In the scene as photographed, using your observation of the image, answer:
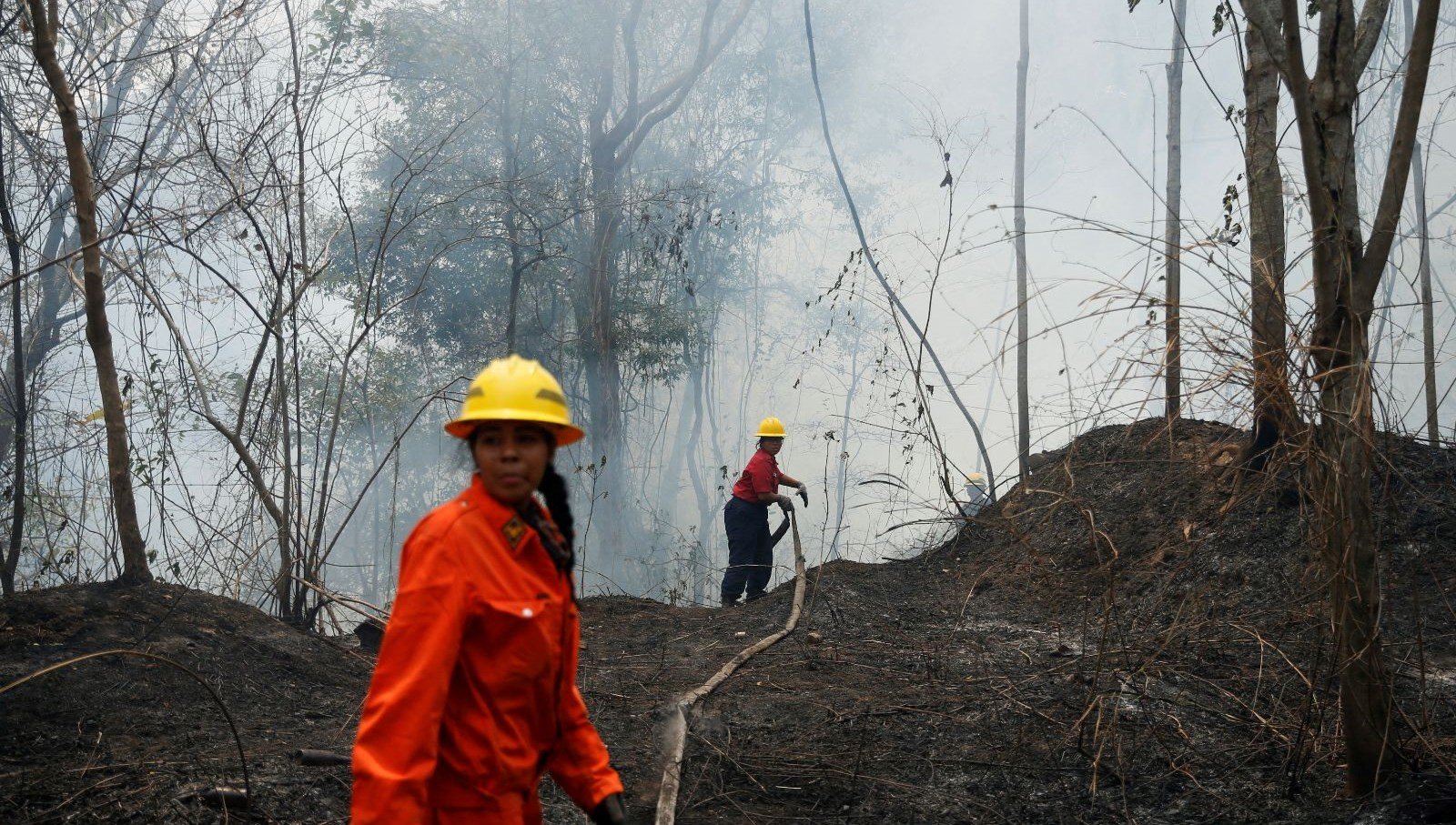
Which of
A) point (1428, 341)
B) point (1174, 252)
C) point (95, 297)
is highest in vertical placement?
point (1174, 252)

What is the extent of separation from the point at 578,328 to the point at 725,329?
14412 millimetres

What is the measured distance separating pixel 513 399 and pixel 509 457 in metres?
0.11

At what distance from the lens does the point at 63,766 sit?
365 cm

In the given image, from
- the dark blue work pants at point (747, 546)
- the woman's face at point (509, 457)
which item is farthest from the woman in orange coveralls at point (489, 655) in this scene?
the dark blue work pants at point (747, 546)

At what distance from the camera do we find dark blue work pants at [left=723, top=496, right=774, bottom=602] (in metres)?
9.49

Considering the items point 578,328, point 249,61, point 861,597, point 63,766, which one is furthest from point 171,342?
point 578,328

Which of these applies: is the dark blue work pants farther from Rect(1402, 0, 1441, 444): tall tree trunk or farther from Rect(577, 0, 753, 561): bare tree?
Rect(577, 0, 753, 561): bare tree

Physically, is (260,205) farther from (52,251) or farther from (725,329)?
(725,329)

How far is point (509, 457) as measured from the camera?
184 cm

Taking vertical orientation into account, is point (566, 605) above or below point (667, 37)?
below

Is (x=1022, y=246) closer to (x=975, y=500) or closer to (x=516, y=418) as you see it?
(x=975, y=500)

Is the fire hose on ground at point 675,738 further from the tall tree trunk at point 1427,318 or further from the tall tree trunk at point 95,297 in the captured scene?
the tall tree trunk at point 95,297

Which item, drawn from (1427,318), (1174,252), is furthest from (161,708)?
(1427,318)

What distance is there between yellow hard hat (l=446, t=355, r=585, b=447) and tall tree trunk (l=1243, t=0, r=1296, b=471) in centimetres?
185
